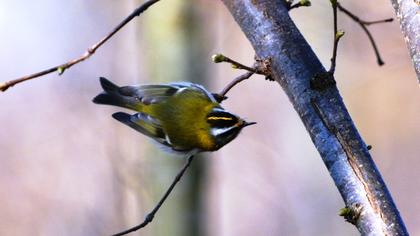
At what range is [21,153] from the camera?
Result: 181 inches

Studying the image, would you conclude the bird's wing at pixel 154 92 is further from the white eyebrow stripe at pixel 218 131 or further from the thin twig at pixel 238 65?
the thin twig at pixel 238 65

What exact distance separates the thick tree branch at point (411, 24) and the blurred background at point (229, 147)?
233cm

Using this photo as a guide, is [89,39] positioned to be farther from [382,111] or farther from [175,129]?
[175,129]

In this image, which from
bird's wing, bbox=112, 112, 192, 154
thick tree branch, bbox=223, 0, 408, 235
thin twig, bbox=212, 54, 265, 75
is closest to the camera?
thick tree branch, bbox=223, 0, 408, 235

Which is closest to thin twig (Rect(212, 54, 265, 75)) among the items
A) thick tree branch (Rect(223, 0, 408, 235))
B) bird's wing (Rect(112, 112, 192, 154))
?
thick tree branch (Rect(223, 0, 408, 235))

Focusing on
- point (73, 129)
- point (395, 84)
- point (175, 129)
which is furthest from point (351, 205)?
point (395, 84)

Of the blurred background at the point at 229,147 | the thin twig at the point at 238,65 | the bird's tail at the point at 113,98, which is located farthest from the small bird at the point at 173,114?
the blurred background at the point at 229,147

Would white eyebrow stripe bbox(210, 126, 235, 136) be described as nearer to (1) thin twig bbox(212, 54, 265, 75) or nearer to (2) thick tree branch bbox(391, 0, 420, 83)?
(1) thin twig bbox(212, 54, 265, 75)

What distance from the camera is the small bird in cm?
175

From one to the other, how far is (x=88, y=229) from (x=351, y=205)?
280 centimetres

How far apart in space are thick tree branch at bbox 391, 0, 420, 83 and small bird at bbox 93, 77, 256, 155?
2.12 ft

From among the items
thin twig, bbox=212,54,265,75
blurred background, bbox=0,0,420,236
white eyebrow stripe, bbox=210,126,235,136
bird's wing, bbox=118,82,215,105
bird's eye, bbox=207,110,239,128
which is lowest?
blurred background, bbox=0,0,420,236

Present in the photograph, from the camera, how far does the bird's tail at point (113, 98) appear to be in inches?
68.2

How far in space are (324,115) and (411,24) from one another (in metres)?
0.19
